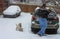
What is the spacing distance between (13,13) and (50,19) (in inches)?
411

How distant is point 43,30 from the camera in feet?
40.8

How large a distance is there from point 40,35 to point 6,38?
2.24 meters

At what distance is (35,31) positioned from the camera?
13.7m

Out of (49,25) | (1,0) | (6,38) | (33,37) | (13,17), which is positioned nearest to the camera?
(6,38)

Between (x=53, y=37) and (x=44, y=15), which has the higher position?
(x=44, y=15)

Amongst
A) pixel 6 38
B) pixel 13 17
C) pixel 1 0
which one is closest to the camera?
pixel 6 38

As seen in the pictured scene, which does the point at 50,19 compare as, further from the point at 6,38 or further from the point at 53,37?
the point at 6,38

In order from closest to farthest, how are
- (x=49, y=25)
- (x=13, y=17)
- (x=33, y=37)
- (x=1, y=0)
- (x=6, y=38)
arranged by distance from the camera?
(x=6, y=38) → (x=33, y=37) → (x=49, y=25) → (x=13, y=17) → (x=1, y=0)

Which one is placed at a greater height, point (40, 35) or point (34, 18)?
point (34, 18)

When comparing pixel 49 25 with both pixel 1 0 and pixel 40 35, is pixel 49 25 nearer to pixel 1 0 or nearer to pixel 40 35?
pixel 40 35

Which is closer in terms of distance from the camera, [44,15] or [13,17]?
[44,15]

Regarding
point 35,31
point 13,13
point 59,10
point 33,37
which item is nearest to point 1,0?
point 13,13

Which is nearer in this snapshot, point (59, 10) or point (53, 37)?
point (53, 37)

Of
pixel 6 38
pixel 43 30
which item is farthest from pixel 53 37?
pixel 6 38
